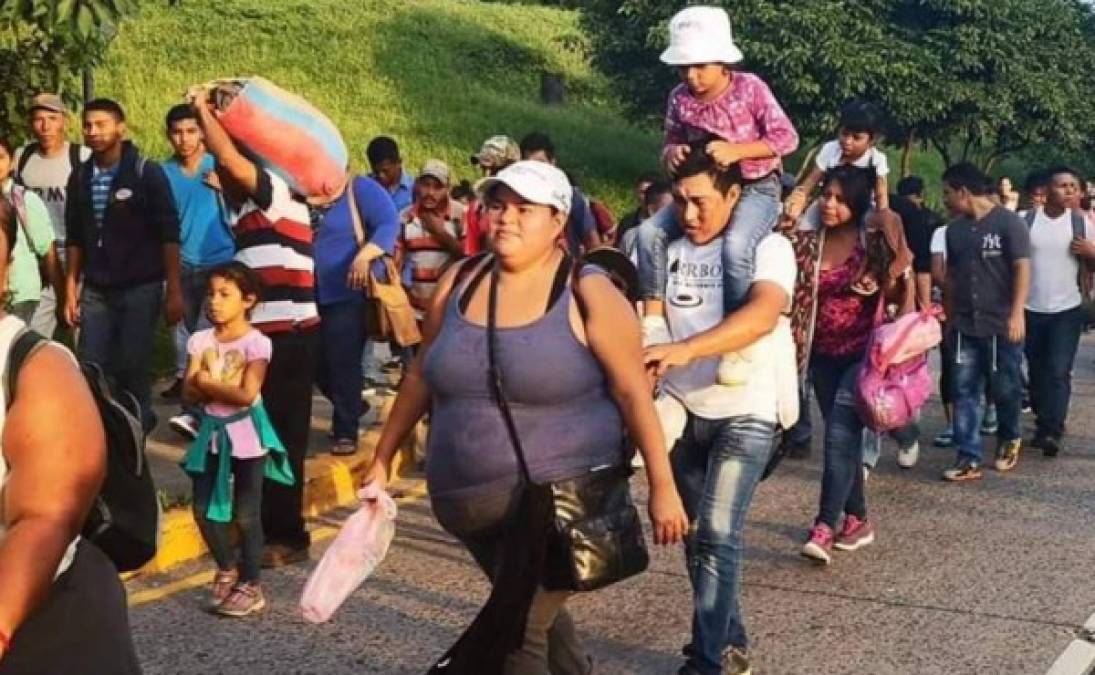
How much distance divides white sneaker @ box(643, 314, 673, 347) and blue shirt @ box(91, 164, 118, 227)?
353 cm

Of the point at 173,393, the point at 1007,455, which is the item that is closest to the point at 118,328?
the point at 173,393

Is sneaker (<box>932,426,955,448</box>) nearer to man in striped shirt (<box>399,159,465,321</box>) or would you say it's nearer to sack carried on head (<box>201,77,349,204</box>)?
man in striped shirt (<box>399,159,465,321</box>)

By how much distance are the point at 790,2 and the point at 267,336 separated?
76.5 feet

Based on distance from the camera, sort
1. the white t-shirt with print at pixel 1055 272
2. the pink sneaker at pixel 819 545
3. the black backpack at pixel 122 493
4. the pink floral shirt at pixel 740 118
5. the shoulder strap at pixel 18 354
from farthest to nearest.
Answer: the white t-shirt with print at pixel 1055 272, the pink sneaker at pixel 819 545, the pink floral shirt at pixel 740 118, the black backpack at pixel 122 493, the shoulder strap at pixel 18 354

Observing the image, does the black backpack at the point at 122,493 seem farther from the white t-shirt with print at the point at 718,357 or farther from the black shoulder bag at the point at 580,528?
the white t-shirt with print at the point at 718,357

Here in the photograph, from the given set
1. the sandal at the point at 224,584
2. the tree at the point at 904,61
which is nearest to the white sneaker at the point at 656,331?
the sandal at the point at 224,584

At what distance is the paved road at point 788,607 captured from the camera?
5543 millimetres

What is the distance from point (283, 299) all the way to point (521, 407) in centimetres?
259

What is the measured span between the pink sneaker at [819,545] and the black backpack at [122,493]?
4.42m

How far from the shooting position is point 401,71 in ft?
107

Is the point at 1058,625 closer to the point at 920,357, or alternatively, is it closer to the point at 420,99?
the point at 920,357

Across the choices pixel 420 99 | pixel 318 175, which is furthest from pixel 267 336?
pixel 420 99

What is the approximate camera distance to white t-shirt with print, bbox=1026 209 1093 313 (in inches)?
390

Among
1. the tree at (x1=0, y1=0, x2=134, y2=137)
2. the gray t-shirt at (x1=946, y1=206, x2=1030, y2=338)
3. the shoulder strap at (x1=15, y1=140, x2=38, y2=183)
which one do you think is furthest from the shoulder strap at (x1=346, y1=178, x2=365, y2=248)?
the gray t-shirt at (x1=946, y1=206, x2=1030, y2=338)
